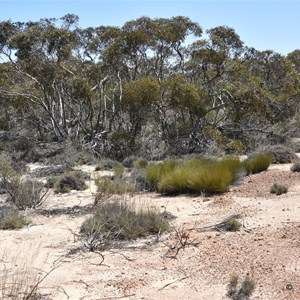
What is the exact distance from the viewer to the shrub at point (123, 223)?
24.5 feet

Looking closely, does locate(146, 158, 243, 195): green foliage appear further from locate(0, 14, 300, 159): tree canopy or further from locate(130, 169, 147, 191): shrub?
locate(0, 14, 300, 159): tree canopy

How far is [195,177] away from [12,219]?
402 cm

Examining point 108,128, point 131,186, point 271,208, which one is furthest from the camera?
point 108,128

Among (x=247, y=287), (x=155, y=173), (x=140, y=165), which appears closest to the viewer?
(x=247, y=287)

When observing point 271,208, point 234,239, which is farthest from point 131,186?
point 234,239

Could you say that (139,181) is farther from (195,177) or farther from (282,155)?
(282,155)

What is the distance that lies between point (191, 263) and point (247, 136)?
12546mm

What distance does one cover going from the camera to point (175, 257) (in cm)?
652

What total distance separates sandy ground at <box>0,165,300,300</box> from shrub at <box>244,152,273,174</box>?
3511mm

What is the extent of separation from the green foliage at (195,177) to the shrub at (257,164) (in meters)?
1.07

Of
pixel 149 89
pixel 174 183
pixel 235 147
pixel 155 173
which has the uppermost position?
pixel 149 89

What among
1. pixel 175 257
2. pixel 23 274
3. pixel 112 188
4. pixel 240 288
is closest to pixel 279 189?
pixel 112 188

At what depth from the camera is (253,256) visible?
6.35 meters

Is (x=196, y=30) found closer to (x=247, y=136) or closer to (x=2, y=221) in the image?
(x=247, y=136)
